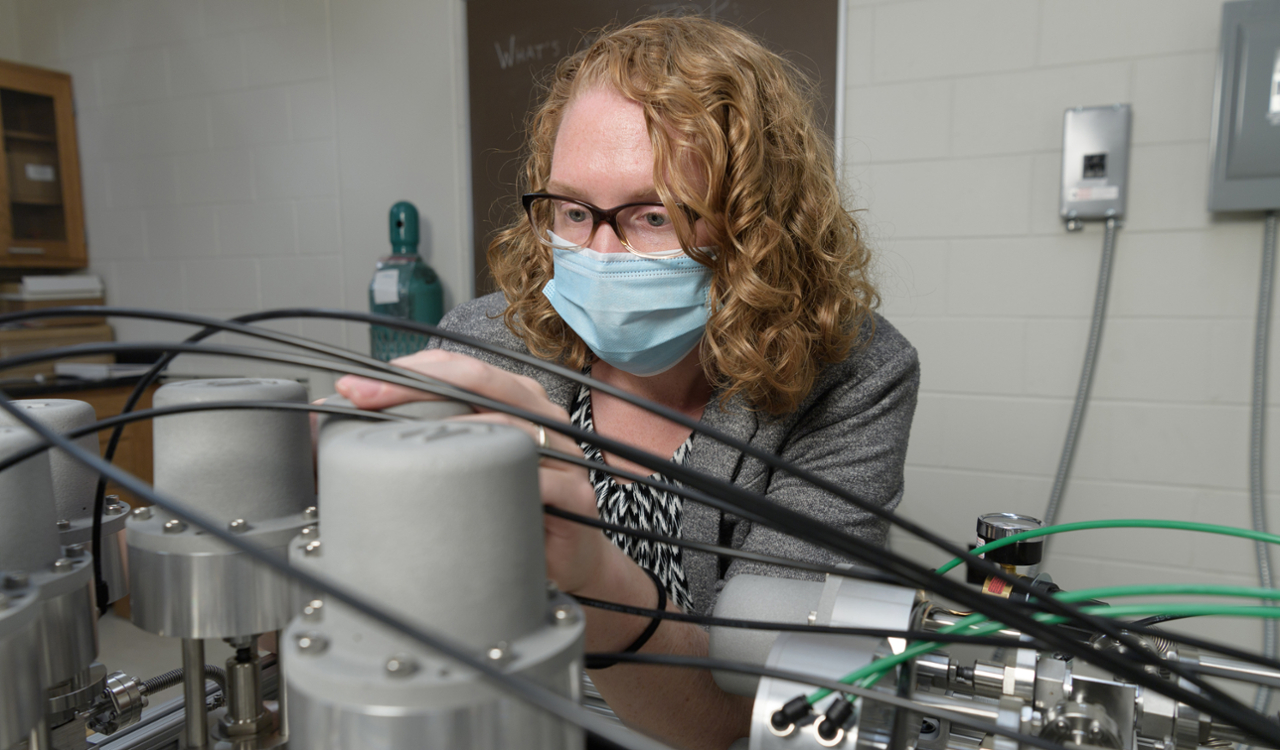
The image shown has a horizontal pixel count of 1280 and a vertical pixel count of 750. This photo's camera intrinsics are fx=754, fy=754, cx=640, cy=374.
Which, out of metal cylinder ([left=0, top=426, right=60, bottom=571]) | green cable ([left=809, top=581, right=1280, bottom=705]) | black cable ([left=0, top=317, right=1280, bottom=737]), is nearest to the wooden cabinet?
metal cylinder ([left=0, top=426, right=60, bottom=571])

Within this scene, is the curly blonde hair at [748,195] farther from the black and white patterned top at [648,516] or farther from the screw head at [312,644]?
the screw head at [312,644]

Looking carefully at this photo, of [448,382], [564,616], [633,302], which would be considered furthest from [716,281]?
[564,616]

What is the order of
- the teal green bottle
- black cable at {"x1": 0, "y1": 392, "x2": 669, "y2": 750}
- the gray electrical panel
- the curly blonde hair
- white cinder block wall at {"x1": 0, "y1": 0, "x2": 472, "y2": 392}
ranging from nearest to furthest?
black cable at {"x1": 0, "y1": 392, "x2": 669, "y2": 750} < the curly blonde hair < the gray electrical panel < the teal green bottle < white cinder block wall at {"x1": 0, "y1": 0, "x2": 472, "y2": 392}

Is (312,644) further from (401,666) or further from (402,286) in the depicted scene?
(402,286)

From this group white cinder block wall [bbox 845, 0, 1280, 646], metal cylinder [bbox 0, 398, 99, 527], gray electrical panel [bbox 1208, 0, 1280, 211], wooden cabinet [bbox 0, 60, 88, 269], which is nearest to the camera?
metal cylinder [bbox 0, 398, 99, 527]

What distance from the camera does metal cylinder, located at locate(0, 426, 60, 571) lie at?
0.38 m

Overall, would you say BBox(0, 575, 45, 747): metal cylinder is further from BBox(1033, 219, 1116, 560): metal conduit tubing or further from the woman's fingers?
BBox(1033, 219, 1116, 560): metal conduit tubing

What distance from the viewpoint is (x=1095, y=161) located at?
1688 mm

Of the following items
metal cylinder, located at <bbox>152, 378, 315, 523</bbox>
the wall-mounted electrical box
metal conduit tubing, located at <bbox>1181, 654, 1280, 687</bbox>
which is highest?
the wall-mounted electrical box

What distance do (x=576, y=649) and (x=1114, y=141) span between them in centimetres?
186

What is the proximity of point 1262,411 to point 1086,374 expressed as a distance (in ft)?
1.10

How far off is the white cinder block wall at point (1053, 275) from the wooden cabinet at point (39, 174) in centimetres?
307

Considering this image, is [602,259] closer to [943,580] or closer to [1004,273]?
[943,580]

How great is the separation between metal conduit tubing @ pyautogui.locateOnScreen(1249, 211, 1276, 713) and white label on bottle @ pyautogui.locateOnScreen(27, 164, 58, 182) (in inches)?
158
